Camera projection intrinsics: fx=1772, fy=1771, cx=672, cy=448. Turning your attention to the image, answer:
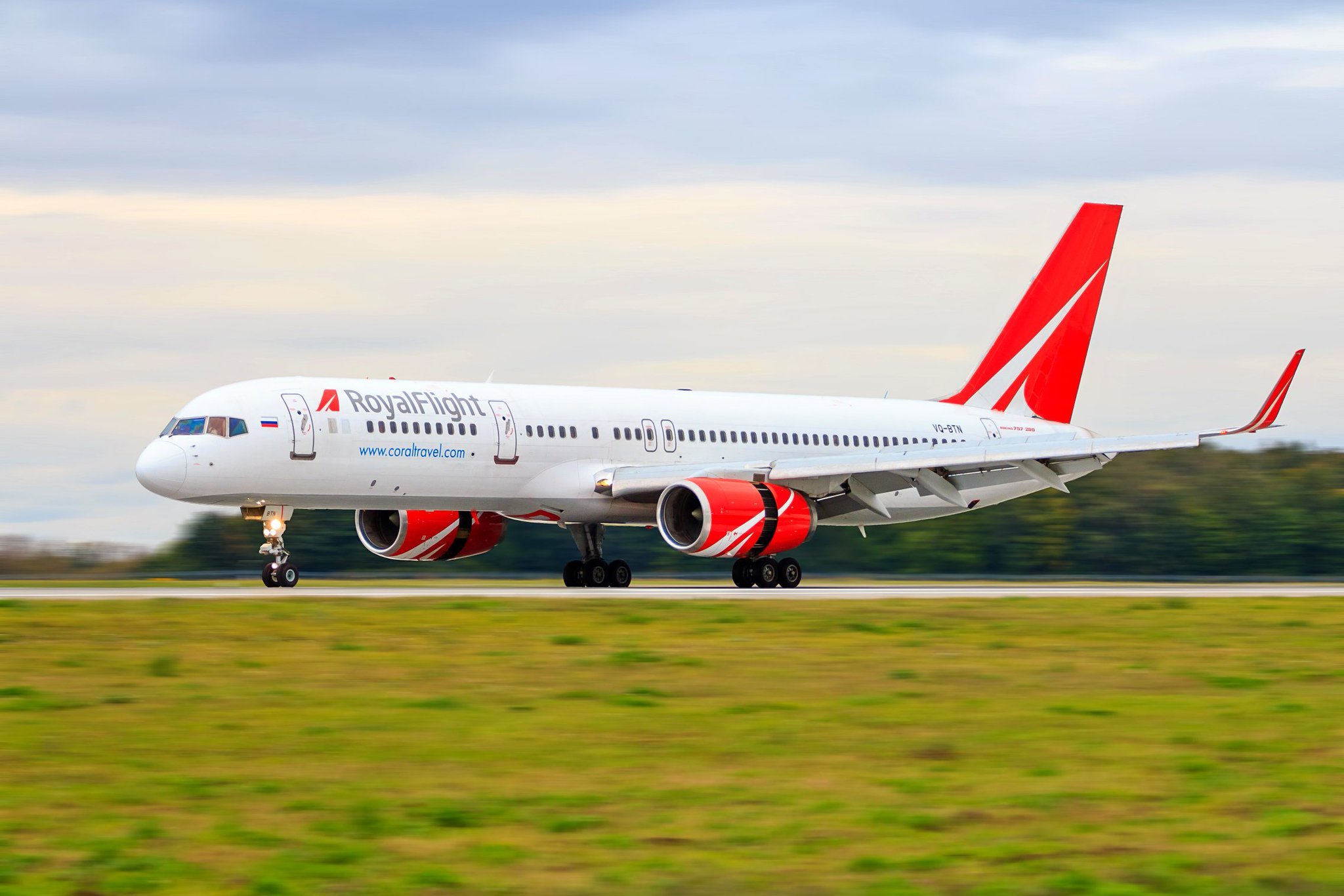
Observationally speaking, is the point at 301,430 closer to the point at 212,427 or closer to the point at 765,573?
the point at 212,427

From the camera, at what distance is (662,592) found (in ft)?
107

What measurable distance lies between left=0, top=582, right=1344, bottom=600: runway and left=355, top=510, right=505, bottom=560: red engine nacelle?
2.52ft

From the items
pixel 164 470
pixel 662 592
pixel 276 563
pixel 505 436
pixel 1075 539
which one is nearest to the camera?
pixel 164 470

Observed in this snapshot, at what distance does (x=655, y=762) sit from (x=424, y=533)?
2444 cm

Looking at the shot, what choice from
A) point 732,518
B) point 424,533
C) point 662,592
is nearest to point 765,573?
point 732,518

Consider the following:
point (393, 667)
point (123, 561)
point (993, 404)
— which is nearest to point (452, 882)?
point (393, 667)

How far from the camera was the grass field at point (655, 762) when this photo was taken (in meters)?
9.16

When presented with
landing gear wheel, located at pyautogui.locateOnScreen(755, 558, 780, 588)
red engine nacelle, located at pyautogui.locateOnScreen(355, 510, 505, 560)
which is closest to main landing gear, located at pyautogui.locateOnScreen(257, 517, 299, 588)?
red engine nacelle, located at pyautogui.locateOnScreen(355, 510, 505, 560)

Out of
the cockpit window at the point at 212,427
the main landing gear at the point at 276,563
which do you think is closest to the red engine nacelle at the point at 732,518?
the main landing gear at the point at 276,563

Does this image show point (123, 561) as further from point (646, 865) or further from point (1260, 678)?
point (646, 865)

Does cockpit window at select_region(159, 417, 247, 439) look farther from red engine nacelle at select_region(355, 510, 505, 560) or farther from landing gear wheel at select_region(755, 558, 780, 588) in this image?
landing gear wheel at select_region(755, 558, 780, 588)

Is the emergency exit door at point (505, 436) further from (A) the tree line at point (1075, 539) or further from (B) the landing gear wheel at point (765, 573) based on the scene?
(A) the tree line at point (1075, 539)

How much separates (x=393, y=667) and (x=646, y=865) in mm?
8692

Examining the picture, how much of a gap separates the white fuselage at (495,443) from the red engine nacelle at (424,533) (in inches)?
75.1
